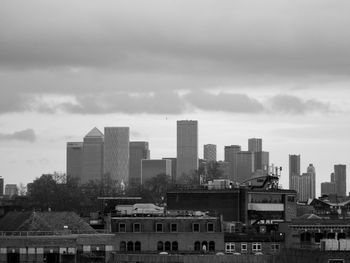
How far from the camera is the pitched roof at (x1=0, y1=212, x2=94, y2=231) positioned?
148 m

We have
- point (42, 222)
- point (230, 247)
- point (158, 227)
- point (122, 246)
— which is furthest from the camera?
point (230, 247)

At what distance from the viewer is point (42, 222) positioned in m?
149

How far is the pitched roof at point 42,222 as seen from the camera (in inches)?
5846

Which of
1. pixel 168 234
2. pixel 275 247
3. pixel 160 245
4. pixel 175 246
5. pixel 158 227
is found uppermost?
pixel 158 227

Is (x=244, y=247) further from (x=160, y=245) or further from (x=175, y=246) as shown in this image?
(x=160, y=245)

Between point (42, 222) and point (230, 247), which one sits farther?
point (230, 247)

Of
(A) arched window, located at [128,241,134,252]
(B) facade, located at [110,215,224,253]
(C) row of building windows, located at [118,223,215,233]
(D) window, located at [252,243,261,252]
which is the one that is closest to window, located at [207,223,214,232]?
(B) facade, located at [110,215,224,253]

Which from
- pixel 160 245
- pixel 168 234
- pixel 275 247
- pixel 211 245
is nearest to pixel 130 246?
pixel 160 245

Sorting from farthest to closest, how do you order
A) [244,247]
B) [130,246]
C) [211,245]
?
[244,247]
[211,245]
[130,246]

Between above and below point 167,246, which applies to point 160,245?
above

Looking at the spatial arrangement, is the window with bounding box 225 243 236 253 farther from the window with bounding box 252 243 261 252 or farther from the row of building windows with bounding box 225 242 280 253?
the window with bounding box 252 243 261 252

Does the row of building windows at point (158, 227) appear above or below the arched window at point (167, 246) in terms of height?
above

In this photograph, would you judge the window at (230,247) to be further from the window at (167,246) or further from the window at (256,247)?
the window at (167,246)

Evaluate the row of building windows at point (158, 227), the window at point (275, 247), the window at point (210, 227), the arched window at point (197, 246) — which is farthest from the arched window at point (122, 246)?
the window at point (275, 247)
